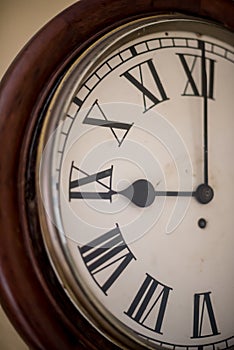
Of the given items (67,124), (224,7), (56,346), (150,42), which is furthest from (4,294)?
(224,7)

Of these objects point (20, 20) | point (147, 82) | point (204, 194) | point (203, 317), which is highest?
point (20, 20)

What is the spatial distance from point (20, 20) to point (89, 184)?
241 mm

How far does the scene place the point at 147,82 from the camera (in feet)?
2.08

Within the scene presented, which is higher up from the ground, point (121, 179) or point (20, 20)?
point (20, 20)

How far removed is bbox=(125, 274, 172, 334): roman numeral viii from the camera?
2.00ft

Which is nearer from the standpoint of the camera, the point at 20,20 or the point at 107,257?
the point at 107,257

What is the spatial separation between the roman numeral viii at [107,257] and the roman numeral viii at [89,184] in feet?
0.13

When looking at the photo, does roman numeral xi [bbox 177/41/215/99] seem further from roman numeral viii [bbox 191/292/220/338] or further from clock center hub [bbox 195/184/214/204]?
roman numeral viii [bbox 191/292/220/338]

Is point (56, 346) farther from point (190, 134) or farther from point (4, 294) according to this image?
point (190, 134)

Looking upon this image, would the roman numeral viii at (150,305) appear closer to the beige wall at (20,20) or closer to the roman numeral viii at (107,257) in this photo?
the roman numeral viii at (107,257)

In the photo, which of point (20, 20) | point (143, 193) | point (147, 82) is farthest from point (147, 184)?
point (20, 20)

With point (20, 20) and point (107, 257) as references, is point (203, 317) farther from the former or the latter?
point (20, 20)

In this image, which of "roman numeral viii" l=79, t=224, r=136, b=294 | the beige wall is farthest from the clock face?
the beige wall

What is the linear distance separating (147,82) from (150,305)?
0.80 feet
